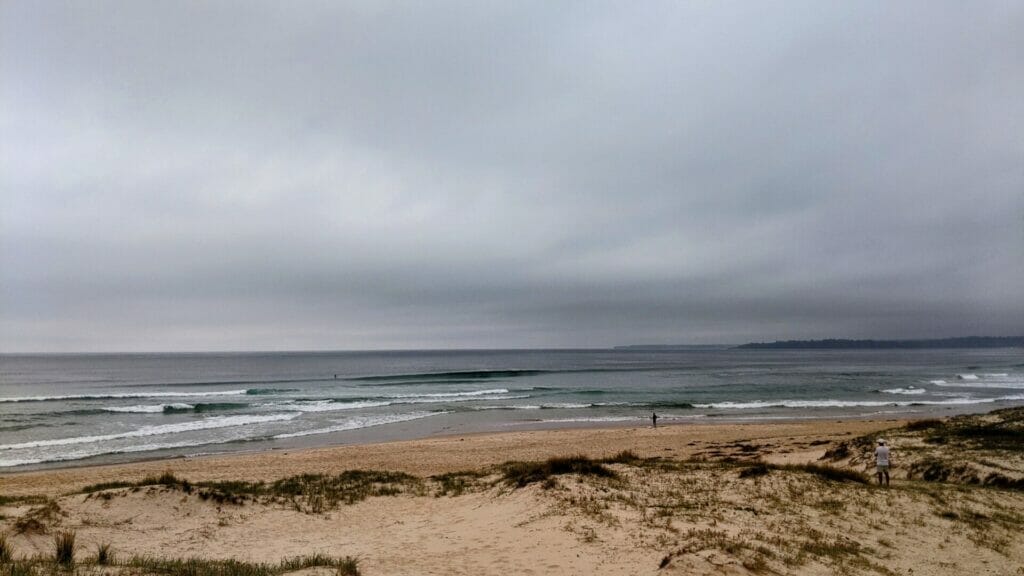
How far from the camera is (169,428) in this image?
31312 millimetres

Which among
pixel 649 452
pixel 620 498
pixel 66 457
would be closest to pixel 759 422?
pixel 649 452

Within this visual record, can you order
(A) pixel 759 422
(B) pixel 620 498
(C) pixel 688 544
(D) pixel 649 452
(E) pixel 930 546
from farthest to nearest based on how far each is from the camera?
(A) pixel 759 422 < (D) pixel 649 452 < (B) pixel 620 498 < (E) pixel 930 546 < (C) pixel 688 544

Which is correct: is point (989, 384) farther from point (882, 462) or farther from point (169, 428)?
point (169, 428)

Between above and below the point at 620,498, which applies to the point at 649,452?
below

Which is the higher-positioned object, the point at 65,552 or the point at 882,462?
the point at 65,552

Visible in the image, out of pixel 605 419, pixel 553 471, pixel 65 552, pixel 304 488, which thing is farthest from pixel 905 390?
pixel 65 552

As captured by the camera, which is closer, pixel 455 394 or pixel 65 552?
pixel 65 552

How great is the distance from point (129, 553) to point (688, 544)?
8.70 m

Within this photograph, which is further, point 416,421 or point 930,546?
point 416,421

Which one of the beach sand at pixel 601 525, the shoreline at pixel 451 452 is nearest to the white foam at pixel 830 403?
the shoreline at pixel 451 452

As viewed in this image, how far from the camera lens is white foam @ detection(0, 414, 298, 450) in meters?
25.9

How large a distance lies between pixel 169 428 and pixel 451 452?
1843 centimetres

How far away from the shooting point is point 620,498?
1094cm

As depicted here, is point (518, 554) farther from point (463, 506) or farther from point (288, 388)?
point (288, 388)
